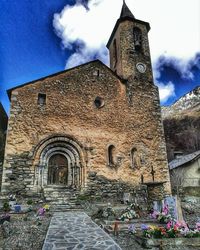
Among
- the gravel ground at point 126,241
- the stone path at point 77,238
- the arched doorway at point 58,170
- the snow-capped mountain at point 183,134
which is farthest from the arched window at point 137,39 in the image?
the snow-capped mountain at point 183,134

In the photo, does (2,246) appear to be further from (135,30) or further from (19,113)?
(135,30)

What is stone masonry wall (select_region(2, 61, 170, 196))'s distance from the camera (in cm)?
1148

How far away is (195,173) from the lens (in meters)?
22.1

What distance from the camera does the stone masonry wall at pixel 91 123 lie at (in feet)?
37.7

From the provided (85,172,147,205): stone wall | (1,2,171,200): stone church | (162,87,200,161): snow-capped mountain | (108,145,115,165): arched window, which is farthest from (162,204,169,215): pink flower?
(162,87,200,161): snow-capped mountain

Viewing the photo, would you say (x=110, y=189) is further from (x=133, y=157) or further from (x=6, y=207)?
(x=6, y=207)

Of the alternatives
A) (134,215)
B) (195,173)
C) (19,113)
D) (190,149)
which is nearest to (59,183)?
(19,113)

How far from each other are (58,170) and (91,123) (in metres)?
3.29

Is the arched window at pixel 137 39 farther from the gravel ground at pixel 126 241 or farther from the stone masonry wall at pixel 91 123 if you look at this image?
the gravel ground at pixel 126 241

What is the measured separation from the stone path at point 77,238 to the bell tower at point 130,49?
11.0m

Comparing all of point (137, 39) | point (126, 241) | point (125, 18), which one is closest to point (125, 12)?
point (125, 18)

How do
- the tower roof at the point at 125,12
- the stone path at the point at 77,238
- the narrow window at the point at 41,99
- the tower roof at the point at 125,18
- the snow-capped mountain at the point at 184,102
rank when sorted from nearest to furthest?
→ 1. the stone path at the point at 77,238
2. the narrow window at the point at 41,99
3. the tower roof at the point at 125,18
4. the tower roof at the point at 125,12
5. the snow-capped mountain at the point at 184,102

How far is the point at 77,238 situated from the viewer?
17.4 ft

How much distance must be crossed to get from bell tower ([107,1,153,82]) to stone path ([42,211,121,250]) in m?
11.0
